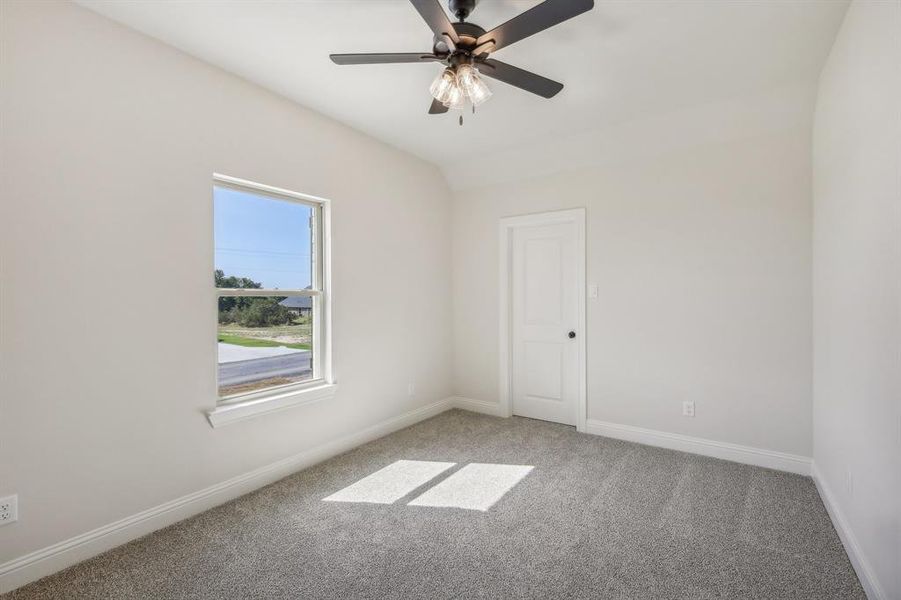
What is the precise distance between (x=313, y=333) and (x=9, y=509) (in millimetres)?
1813

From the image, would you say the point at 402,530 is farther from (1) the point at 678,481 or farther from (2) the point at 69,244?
(2) the point at 69,244

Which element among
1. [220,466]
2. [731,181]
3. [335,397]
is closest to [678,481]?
[731,181]

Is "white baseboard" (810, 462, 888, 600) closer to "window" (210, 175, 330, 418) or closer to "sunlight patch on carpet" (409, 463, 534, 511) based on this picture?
"sunlight patch on carpet" (409, 463, 534, 511)

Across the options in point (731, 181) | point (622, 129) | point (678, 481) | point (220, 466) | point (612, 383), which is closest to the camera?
point (220, 466)

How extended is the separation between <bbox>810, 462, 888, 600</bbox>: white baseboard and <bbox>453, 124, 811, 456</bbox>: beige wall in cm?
55

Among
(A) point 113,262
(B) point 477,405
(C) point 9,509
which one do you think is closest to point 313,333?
(A) point 113,262

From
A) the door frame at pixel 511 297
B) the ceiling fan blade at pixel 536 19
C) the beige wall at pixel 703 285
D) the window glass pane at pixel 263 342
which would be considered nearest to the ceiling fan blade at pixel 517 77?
the ceiling fan blade at pixel 536 19

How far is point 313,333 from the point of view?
3289 millimetres

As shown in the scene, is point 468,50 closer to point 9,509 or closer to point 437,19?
point 437,19

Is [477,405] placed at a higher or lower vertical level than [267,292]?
lower

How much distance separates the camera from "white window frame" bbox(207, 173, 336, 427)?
2.64m

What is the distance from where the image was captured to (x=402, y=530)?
226 cm

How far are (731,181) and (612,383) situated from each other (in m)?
1.85

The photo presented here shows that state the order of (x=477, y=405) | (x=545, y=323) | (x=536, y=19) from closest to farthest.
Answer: (x=536, y=19)
(x=545, y=323)
(x=477, y=405)
